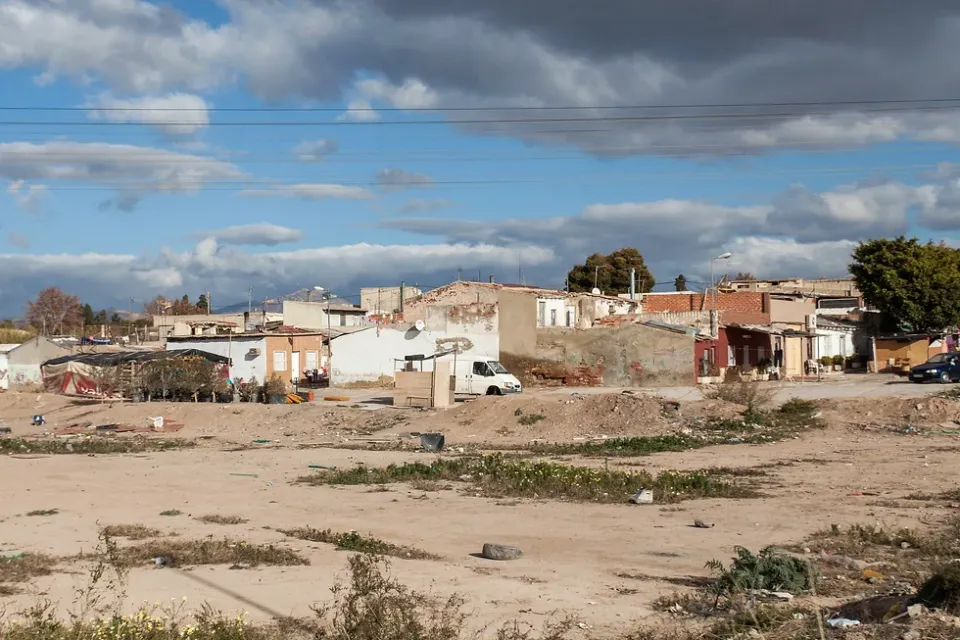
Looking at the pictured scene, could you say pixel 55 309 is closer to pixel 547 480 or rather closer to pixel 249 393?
pixel 249 393

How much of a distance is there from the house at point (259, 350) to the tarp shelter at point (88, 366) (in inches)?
243

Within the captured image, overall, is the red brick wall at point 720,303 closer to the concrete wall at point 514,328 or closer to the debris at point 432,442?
the concrete wall at point 514,328

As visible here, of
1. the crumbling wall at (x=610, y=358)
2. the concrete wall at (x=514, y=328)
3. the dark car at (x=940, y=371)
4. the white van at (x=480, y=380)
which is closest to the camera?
the white van at (x=480, y=380)

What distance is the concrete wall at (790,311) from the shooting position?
194 feet

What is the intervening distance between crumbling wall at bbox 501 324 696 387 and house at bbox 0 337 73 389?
24.5 meters

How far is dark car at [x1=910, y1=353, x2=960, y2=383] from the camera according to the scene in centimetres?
4459

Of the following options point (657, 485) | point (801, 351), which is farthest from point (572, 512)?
point (801, 351)

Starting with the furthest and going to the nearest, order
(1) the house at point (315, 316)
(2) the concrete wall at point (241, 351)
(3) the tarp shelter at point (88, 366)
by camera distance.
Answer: (1) the house at point (315, 316), (2) the concrete wall at point (241, 351), (3) the tarp shelter at point (88, 366)

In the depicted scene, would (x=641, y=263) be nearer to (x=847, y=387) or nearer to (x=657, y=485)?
(x=847, y=387)

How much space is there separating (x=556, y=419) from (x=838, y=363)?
34974mm

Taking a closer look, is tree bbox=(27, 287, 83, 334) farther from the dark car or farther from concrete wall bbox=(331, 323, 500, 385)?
the dark car

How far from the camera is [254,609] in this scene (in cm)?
920

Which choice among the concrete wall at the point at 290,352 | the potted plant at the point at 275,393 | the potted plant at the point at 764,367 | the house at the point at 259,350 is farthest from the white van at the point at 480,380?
the potted plant at the point at 764,367

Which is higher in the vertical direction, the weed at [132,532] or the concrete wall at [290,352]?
the concrete wall at [290,352]
